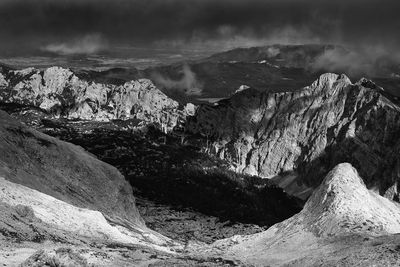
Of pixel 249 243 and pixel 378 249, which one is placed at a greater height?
pixel 378 249

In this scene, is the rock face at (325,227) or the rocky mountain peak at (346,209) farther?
the rocky mountain peak at (346,209)

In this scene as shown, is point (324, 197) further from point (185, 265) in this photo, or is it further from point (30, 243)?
point (30, 243)

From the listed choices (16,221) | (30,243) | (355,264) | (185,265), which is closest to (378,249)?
(355,264)

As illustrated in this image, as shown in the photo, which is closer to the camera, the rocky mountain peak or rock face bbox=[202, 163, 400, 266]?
rock face bbox=[202, 163, 400, 266]

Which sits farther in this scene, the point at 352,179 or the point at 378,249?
the point at 352,179

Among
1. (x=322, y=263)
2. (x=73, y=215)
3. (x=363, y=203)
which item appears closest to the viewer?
(x=322, y=263)

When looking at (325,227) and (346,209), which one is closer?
(325,227)

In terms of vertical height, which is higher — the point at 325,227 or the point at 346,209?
the point at 346,209

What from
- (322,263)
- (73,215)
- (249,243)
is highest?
(322,263)
